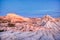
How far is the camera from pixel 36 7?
204 centimetres

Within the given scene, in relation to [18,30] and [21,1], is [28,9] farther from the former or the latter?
[18,30]

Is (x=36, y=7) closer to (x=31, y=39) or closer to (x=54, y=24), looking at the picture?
(x=54, y=24)

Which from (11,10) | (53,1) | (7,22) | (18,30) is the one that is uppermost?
(53,1)

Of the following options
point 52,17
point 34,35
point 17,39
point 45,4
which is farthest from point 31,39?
point 45,4

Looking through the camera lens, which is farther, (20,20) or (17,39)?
(20,20)

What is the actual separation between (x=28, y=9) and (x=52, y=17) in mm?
412

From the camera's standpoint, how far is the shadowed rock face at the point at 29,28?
1.90 meters

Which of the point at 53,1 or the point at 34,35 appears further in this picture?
the point at 53,1

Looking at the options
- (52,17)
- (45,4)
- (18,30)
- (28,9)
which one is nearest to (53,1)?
(45,4)

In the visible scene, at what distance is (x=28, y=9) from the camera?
2.04 meters

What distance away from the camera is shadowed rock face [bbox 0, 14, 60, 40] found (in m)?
1.90

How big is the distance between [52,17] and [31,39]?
50 centimetres

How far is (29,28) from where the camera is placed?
196 centimetres

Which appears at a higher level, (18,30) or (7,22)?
(7,22)
